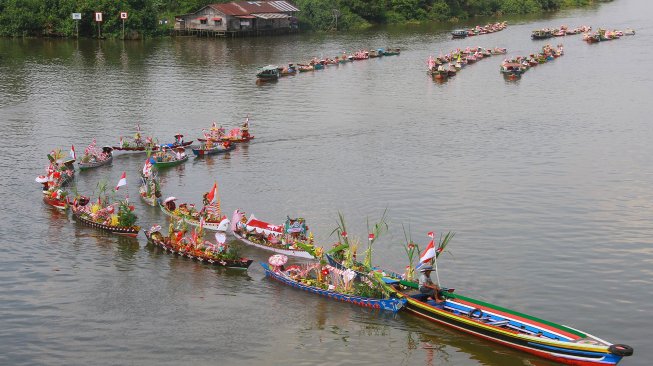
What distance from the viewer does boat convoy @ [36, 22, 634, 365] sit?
3338 cm

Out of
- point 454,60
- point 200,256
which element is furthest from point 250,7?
point 200,256

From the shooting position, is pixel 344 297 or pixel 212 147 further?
pixel 212 147

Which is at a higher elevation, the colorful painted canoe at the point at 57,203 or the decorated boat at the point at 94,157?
the decorated boat at the point at 94,157

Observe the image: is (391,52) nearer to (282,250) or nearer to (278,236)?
(278,236)

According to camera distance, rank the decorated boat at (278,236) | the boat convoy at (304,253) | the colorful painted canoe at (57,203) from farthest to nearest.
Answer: the colorful painted canoe at (57,203) < the decorated boat at (278,236) < the boat convoy at (304,253)

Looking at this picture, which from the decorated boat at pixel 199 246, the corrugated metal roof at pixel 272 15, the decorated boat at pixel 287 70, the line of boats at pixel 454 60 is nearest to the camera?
the decorated boat at pixel 199 246

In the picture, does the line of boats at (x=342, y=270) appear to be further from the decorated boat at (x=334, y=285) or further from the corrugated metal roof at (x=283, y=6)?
the corrugated metal roof at (x=283, y=6)

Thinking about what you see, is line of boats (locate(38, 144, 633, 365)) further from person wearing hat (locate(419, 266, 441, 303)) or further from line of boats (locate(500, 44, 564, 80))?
line of boats (locate(500, 44, 564, 80))

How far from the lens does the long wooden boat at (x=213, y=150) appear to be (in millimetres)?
62875

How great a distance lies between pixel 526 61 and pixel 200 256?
75.1 meters

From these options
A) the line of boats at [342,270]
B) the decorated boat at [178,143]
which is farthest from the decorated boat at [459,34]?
the line of boats at [342,270]

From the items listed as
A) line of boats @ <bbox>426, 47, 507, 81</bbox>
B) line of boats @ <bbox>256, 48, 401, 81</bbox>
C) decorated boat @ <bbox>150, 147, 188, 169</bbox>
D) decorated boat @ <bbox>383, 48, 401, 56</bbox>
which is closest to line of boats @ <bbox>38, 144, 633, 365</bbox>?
decorated boat @ <bbox>150, 147, 188, 169</bbox>

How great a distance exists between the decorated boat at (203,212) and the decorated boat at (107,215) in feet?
7.68

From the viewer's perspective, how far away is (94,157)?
197ft
